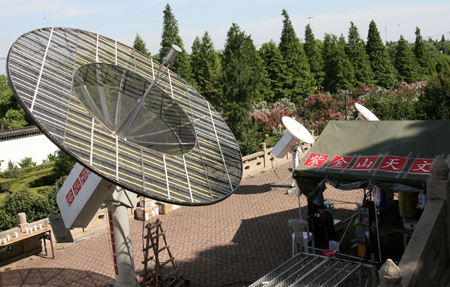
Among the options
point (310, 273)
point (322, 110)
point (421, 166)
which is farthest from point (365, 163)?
point (322, 110)

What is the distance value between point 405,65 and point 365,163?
46570 mm

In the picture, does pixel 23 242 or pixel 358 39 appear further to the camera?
pixel 358 39

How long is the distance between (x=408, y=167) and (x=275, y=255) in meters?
4.87

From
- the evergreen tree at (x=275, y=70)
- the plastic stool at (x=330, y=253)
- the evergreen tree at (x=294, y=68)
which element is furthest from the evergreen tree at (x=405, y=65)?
the plastic stool at (x=330, y=253)

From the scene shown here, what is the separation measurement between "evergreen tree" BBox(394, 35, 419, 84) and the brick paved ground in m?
38.8

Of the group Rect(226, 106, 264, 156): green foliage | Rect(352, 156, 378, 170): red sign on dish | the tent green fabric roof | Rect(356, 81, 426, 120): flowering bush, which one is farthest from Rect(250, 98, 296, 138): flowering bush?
Rect(352, 156, 378, 170): red sign on dish

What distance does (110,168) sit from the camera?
6.76 m

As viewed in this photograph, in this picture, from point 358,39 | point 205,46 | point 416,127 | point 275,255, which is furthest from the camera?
point 358,39

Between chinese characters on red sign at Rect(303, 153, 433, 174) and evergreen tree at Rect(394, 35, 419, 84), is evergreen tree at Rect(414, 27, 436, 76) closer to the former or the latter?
evergreen tree at Rect(394, 35, 419, 84)

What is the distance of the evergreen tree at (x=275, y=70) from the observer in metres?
44.4

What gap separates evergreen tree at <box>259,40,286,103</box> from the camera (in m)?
44.4

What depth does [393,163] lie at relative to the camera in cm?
1088

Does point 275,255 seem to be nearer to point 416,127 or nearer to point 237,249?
point 237,249

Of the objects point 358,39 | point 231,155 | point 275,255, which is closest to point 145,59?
point 231,155
